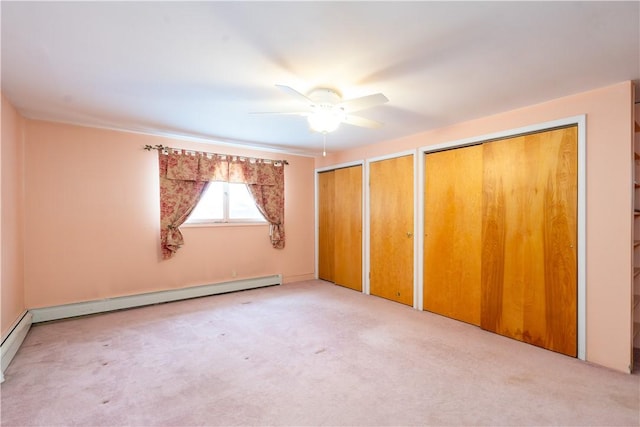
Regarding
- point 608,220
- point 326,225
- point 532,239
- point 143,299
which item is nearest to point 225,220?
point 143,299

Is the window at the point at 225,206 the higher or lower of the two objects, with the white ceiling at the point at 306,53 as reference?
lower

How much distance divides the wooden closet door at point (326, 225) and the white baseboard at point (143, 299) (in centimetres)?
85

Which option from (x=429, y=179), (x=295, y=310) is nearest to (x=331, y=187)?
(x=429, y=179)

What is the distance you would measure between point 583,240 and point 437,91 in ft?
5.83

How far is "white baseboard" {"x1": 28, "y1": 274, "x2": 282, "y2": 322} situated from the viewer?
3.51 meters

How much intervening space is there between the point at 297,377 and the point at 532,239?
97.5 inches

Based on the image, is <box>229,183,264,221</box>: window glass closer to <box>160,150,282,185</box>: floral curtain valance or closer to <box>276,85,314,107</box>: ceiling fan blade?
<box>160,150,282,185</box>: floral curtain valance

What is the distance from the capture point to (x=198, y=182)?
4449mm

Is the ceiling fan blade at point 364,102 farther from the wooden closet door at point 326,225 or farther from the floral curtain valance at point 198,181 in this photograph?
the wooden closet door at point 326,225

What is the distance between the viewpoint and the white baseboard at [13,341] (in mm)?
2430

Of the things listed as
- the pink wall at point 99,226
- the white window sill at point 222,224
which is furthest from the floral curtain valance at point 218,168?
the white window sill at point 222,224

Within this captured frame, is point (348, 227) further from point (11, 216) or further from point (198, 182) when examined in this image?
point (11, 216)

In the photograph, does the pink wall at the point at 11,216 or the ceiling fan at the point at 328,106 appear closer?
the ceiling fan at the point at 328,106

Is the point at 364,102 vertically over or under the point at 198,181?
over
